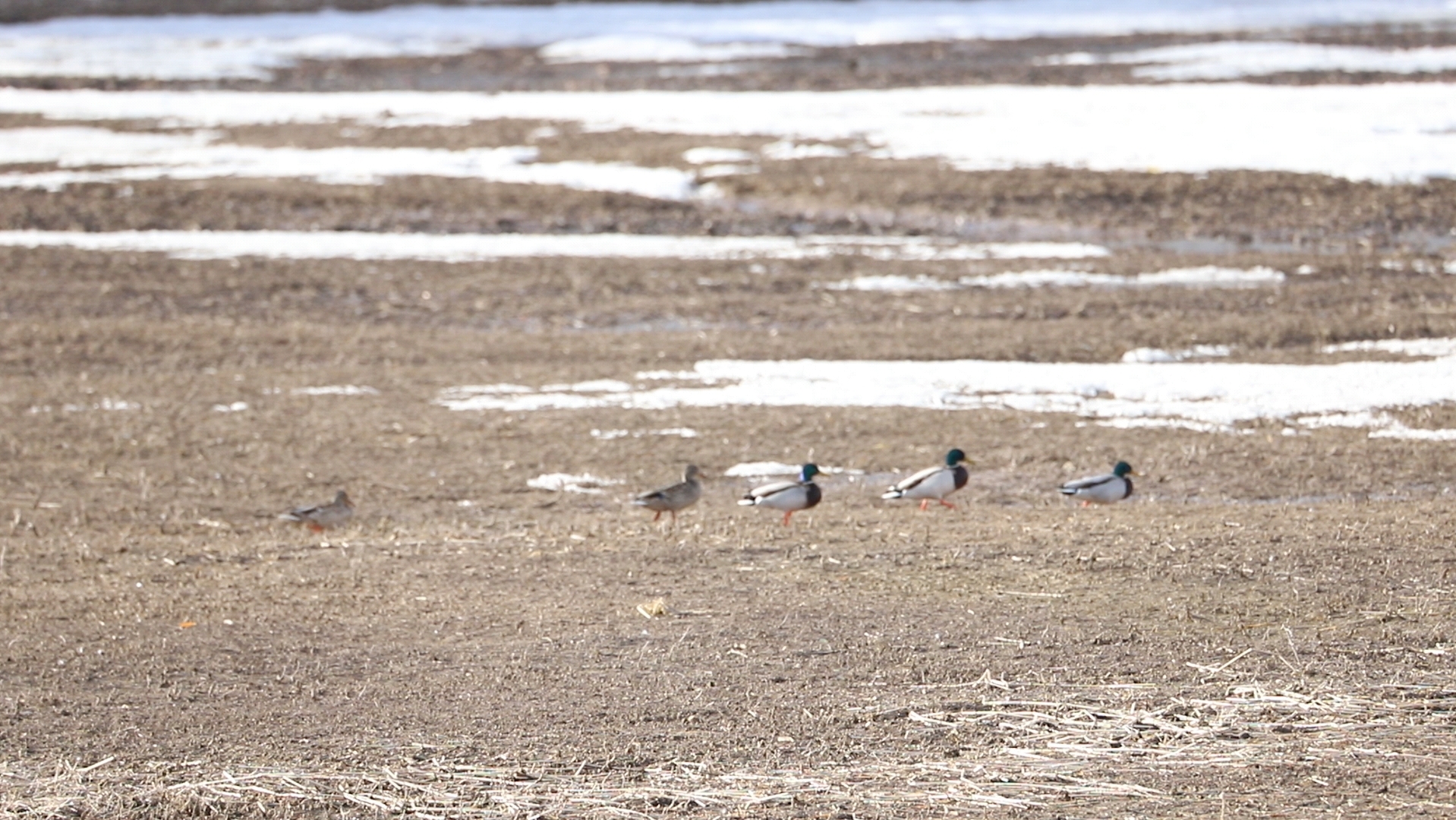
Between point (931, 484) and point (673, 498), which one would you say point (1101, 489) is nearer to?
point (931, 484)

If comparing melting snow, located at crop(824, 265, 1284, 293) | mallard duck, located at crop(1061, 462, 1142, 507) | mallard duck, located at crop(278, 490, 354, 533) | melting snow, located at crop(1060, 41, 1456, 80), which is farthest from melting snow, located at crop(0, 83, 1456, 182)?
mallard duck, located at crop(278, 490, 354, 533)

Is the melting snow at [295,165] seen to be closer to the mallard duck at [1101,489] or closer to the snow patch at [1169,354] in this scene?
the snow patch at [1169,354]

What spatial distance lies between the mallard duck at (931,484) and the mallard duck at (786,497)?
547 millimetres

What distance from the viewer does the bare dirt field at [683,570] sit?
6.29 meters

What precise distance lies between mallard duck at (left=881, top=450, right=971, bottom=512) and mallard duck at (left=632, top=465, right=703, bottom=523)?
119 cm

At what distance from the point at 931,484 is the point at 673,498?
1.58m

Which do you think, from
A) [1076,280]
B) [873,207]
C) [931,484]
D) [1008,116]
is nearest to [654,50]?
[1008,116]

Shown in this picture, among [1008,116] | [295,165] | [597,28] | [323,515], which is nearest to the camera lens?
[323,515]

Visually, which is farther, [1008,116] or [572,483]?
[1008,116]

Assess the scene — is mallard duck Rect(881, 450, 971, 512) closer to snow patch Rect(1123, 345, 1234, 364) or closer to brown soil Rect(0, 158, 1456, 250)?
snow patch Rect(1123, 345, 1234, 364)

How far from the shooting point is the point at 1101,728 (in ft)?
21.6

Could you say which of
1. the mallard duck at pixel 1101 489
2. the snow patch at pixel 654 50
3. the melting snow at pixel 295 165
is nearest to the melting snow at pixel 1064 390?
the mallard duck at pixel 1101 489

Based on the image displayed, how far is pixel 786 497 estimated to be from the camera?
10414mm

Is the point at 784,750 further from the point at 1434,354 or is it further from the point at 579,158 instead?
the point at 579,158
